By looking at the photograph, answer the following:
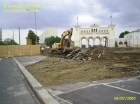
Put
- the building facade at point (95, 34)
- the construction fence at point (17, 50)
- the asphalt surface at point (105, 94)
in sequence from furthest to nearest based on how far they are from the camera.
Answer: the building facade at point (95, 34) → the construction fence at point (17, 50) → the asphalt surface at point (105, 94)

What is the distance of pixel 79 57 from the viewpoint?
1252 inches

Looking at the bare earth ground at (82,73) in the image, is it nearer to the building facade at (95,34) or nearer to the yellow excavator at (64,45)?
the yellow excavator at (64,45)

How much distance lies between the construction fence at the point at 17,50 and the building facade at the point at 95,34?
75.5m

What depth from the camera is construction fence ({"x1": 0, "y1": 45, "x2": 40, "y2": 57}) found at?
62.1 meters

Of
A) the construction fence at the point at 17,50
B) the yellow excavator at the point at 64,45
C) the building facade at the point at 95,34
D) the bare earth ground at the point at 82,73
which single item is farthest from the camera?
the building facade at the point at 95,34

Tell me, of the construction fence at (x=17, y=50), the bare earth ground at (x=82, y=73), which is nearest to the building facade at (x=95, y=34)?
the construction fence at (x=17, y=50)

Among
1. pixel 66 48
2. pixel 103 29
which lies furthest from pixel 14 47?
pixel 103 29

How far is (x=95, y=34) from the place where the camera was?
140 m

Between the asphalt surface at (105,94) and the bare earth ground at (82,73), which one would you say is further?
the bare earth ground at (82,73)

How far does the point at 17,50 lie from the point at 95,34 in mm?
82183

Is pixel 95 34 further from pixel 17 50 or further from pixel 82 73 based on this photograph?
pixel 82 73

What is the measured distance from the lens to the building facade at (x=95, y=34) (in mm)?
140500

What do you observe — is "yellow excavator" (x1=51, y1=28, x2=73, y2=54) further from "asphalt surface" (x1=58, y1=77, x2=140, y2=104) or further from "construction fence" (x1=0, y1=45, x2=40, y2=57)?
"asphalt surface" (x1=58, y1=77, x2=140, y2=104)

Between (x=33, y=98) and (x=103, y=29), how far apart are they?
135678 mm
